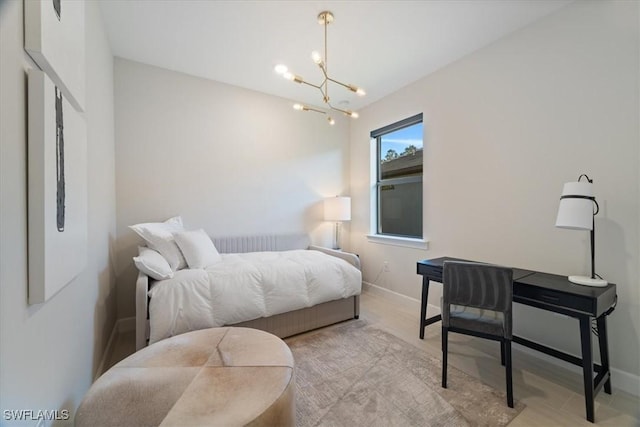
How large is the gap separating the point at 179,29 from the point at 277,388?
2.94 meters

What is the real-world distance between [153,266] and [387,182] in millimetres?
3084

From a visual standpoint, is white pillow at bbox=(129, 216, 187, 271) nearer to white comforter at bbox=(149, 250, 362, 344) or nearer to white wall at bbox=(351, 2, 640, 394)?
white comforter at bbox=(149, 250, 362, 344)

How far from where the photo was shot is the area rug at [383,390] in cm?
153

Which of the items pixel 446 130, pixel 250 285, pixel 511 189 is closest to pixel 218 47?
pixel 250 285

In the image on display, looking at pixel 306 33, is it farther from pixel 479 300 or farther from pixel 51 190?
pixel 479 300

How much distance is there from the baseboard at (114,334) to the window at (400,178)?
3.31 m

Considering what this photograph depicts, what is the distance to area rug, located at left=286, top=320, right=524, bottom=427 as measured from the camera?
1.53m

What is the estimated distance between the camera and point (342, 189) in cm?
436

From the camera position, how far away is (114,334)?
96.1 inches

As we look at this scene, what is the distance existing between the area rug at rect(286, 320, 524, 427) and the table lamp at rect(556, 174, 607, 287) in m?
0.99

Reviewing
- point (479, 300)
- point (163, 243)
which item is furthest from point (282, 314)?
point (479, 300)

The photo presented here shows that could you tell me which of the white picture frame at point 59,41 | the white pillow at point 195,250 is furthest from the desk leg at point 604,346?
the white picture frame at point 59,41

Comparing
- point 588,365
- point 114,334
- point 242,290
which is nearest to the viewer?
point 588,365

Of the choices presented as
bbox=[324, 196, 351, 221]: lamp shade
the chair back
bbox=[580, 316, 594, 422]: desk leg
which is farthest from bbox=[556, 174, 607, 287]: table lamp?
bbox=[324, 196, 351, 221]: lamp shade
